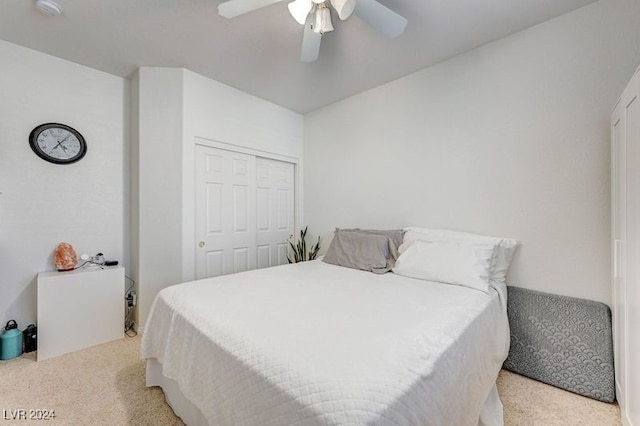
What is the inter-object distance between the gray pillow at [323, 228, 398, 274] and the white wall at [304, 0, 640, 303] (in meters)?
0.39

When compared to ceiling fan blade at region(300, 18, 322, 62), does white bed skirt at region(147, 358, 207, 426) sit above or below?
below

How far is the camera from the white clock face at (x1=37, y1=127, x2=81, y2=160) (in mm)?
2385

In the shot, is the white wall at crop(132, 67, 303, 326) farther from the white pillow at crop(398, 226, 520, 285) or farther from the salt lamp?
the white pillow at crop(398, 226, 520, 285)

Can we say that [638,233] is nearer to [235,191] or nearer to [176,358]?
[176,358]

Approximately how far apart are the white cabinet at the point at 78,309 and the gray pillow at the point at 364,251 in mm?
2019

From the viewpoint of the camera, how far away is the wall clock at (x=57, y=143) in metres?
2.35

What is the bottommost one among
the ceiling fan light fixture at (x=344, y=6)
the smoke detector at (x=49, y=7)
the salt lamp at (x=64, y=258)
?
the salt lamp at (x=64, y=258)

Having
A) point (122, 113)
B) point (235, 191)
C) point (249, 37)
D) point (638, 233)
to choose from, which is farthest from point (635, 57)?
point (122, 113)

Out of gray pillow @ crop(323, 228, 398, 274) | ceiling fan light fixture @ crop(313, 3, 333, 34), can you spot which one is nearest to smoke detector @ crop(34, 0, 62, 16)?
ceiling fan light fixture @ crop(313, 3, 333, 34)

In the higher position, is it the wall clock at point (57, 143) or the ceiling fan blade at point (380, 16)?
the ceiling fan blade at point (380, 16)

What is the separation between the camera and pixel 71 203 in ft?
8.27

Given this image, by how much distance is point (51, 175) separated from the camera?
2.43m

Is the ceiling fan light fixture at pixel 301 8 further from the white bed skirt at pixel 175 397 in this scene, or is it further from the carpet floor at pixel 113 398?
the carpet floor at pixel 113 398

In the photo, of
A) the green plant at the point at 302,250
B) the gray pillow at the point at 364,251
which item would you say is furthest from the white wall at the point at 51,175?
the gray pillow at the point at 364,251
